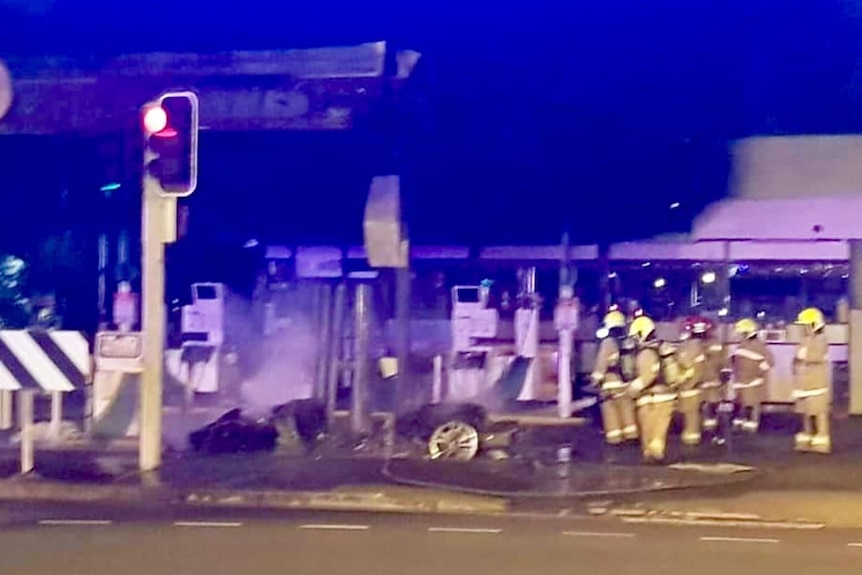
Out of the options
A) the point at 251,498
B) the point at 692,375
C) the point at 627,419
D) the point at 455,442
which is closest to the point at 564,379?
the point at 627,419

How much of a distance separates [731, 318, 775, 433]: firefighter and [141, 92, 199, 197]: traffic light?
680cm

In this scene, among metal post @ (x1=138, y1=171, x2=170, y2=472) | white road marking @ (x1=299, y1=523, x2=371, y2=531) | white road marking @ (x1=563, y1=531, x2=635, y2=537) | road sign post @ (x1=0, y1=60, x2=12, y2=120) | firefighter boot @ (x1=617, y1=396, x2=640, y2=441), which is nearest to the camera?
white road marking @ (x1=563, y1=531, x2=635, y2=537)

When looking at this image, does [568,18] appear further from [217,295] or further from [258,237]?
[217,295]

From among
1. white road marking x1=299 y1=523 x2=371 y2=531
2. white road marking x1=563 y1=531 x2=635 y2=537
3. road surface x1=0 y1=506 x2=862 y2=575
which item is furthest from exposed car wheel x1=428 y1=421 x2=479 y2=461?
white road marking x1=563 y1=531 x2=635 y2=537

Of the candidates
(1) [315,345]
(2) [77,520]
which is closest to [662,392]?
(1) [315,345]

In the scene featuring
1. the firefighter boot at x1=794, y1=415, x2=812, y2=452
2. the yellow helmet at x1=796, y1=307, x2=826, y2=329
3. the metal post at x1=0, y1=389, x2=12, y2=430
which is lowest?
the firefighter boot at x1=794, y1=415, x2=812, y2=452

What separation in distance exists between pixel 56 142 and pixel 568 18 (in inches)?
336

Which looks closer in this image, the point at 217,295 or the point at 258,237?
the point at 217,295

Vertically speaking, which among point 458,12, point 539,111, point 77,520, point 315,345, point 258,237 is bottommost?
point 77,520

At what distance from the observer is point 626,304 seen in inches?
867

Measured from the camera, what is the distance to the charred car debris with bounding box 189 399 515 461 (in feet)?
50.6

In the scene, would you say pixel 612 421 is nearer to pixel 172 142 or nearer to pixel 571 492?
pixel 571 492

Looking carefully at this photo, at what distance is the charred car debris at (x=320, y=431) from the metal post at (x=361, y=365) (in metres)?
0.36

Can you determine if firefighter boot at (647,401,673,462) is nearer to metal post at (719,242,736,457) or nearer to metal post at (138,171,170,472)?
metal post at (719,242,736,457)
